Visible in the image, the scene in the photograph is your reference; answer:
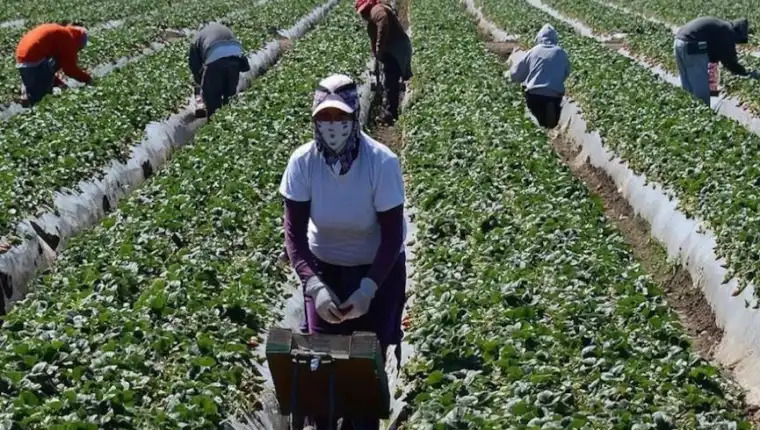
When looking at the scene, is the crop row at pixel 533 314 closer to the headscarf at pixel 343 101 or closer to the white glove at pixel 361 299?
the white glove at pixel 361 299

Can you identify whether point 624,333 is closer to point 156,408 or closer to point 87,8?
point 156,408

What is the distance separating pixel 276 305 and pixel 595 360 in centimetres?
265

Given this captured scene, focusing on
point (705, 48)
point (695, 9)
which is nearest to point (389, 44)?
point (705, 48)

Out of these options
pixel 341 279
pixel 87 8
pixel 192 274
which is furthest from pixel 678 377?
pixel 87 8

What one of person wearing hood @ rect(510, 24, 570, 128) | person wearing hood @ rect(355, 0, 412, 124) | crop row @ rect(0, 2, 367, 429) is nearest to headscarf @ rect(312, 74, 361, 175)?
crop row @ rect(0, 2, 367, 429)

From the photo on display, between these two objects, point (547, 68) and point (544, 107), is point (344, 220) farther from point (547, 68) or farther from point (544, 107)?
point (544, 107)

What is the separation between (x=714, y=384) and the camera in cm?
577

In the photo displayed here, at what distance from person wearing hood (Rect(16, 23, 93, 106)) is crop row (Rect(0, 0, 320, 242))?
46 centimetres

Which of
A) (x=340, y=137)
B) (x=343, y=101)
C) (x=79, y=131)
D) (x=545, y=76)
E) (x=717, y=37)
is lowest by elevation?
(x=717, y=37)

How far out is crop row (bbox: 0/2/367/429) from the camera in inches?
221

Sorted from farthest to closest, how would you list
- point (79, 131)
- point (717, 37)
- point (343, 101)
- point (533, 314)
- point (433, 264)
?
point (717, 37) < point (79, 131) < point (433, 264) < point (533, 314) < point (343, 101)

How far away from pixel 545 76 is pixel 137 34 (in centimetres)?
1370

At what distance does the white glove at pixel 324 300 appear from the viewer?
210 inches

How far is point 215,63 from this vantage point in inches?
572
